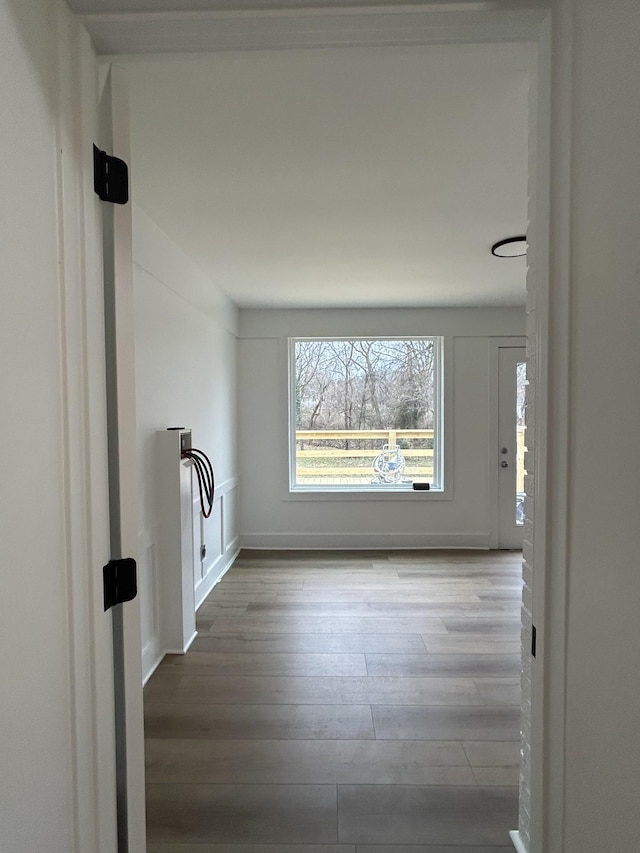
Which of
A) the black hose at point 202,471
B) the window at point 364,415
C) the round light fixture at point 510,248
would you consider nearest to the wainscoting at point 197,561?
the black hose at point 202,471

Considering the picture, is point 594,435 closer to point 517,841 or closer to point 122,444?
point 122,444

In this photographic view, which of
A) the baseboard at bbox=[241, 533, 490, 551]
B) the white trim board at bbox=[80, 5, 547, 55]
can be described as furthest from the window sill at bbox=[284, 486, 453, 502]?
the white trim board at bbox=[80, 5, 547, 55]

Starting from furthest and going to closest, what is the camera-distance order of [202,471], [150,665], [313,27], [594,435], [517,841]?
[202,471] → [150,665] → [517,841] → [313,27] → [594,435]

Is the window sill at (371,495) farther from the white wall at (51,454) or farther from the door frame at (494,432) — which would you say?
the white wall at (51,454)

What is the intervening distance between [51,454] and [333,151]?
62.1 inches

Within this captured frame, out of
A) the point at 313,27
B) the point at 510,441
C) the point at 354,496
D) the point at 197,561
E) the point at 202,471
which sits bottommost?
the point at 197,561

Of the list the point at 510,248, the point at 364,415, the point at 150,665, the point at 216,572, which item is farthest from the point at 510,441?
the point at 150,665

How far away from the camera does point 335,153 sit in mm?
1773

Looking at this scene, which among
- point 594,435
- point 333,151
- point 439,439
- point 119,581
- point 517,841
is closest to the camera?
point 594,435

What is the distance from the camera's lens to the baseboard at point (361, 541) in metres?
4.81

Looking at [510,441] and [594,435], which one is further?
[510,441]

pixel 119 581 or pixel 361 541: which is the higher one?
pixel 119 581

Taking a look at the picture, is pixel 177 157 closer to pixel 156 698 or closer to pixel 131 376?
pixel 131 376

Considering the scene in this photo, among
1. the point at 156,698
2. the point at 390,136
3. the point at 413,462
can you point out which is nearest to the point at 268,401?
the point at 413,462
